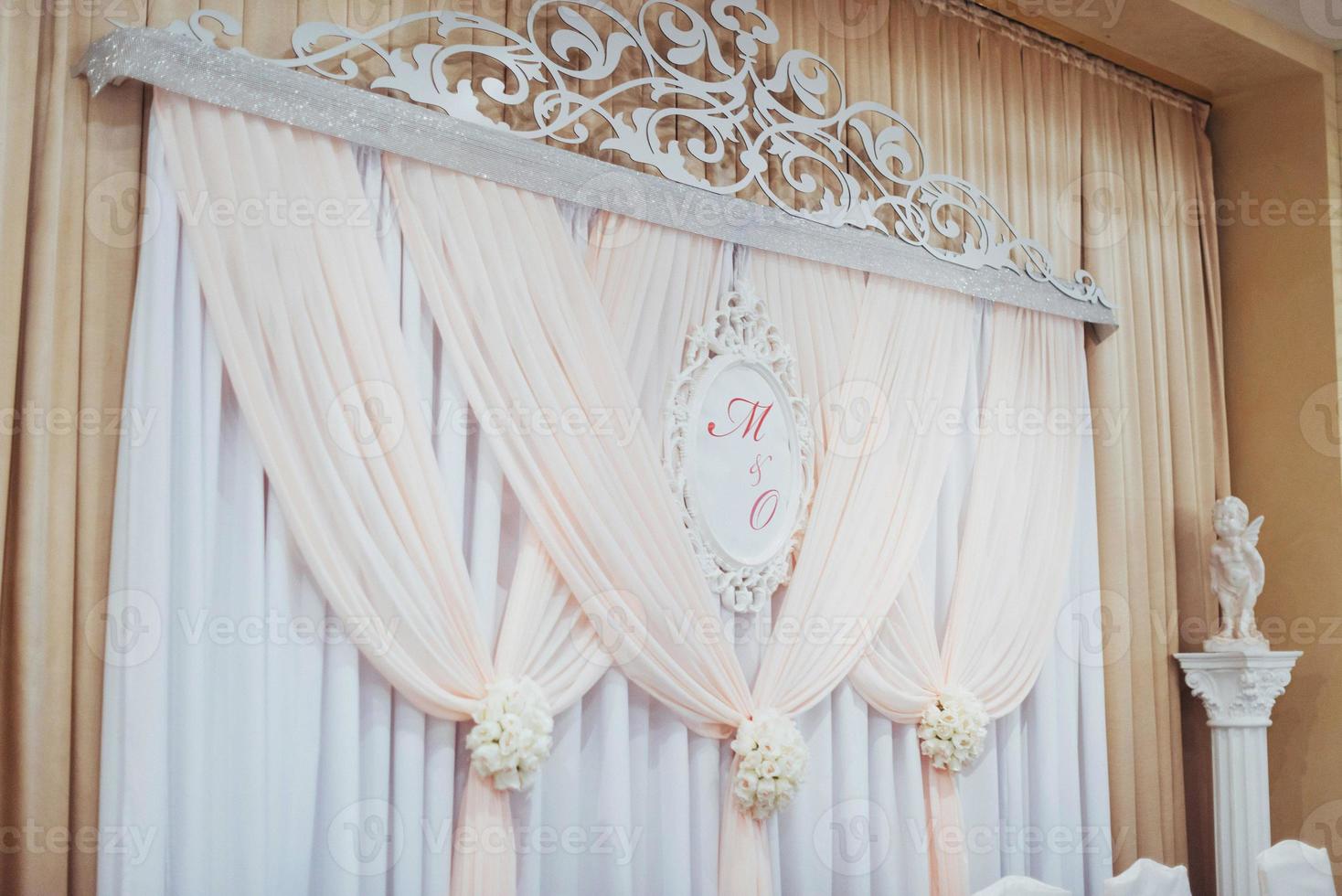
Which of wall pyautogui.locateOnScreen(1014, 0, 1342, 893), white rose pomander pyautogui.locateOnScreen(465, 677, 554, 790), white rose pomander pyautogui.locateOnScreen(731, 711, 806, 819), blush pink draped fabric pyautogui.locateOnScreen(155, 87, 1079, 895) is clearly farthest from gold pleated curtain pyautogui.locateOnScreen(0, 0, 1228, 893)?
white rose pomander pyautogui.locateOnScreen(731, 711, 806, 819)

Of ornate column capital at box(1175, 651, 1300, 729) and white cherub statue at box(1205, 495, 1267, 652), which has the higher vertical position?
white cherub statue at box(1205, 495, 1267, 652)

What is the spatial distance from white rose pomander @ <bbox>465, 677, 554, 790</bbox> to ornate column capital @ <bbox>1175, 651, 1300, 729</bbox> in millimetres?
2405

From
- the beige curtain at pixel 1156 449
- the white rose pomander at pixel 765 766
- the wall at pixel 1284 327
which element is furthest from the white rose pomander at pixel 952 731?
the wall at pixel 1284 327

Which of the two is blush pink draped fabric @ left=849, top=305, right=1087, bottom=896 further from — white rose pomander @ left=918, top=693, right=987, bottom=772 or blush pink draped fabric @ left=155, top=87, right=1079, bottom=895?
blush pink draped fabric @ left=155, top=87, right=1079, bottom=895

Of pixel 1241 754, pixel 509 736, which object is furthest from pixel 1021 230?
pixel 509 736

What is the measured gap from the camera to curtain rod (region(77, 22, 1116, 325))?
8.16 feet

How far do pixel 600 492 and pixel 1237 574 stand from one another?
2294 millimetres

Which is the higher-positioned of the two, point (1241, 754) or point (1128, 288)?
point (1128, 288)

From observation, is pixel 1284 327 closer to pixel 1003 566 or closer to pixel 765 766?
pixel 1003 566

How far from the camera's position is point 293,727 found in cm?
257

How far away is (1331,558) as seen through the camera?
436 cm

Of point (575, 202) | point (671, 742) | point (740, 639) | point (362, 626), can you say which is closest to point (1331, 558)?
point (740, 639)

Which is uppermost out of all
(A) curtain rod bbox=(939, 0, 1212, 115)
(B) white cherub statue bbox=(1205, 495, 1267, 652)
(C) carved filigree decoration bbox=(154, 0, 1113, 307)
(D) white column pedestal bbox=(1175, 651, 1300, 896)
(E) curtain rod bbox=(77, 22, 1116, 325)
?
(A) curtain rod bbox=(939, 0, 1212, 115)

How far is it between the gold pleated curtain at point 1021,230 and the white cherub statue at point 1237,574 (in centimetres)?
23
